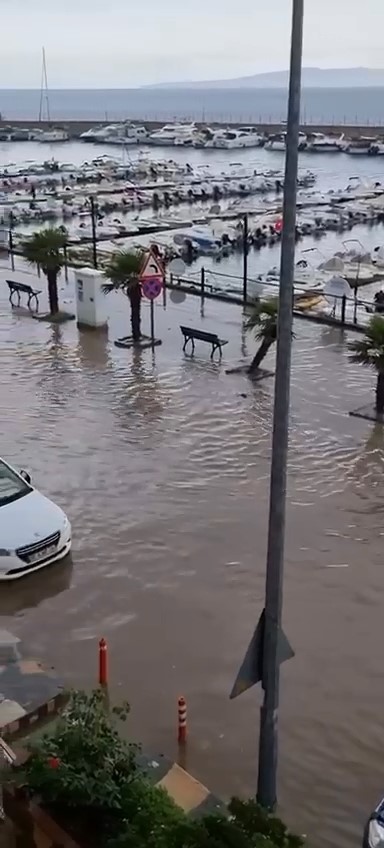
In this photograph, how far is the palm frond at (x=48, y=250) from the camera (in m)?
21.5

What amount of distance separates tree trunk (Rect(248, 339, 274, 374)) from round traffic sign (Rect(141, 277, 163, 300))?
2.47 m

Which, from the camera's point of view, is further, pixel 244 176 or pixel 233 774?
pixel 244 176

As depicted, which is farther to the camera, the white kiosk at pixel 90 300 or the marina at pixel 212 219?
the marina at pixel 212 219

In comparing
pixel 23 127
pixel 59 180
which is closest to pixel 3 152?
pixel 23 127

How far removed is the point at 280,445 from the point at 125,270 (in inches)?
578

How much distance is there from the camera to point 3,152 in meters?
127

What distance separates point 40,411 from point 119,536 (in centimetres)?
494

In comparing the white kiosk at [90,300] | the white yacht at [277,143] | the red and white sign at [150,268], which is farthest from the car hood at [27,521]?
the white yacht at [277,143]

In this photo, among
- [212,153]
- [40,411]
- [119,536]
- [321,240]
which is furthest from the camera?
[212,153]

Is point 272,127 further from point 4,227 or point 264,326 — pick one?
point 264,326

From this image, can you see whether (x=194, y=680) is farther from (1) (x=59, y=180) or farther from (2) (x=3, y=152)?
(2) (x=3, y=152)

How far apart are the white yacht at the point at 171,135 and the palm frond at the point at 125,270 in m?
118

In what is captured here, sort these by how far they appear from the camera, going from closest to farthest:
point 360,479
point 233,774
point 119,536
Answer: point 233,774
point 119,536
point 360,479

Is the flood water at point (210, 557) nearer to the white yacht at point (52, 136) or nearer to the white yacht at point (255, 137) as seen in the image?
the white yacht at point (255, 137)
